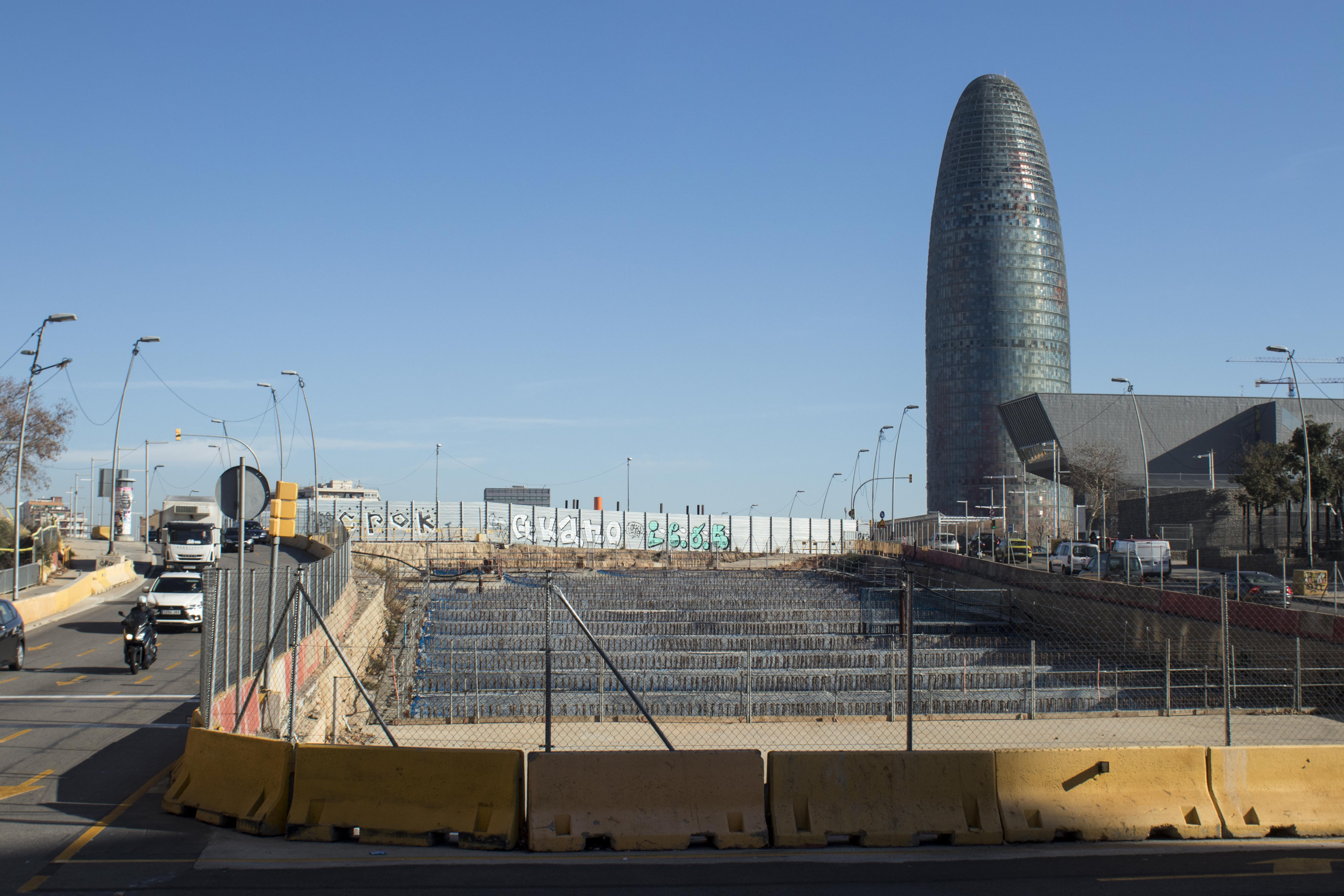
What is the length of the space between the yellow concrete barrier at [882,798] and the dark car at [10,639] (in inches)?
711

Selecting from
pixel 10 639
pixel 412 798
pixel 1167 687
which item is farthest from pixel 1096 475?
pixel 412 798

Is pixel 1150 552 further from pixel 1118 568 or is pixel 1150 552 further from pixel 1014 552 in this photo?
pixel 1014 552

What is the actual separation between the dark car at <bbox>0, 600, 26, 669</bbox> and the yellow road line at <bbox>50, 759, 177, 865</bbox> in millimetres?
10936

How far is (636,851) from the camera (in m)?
9.18

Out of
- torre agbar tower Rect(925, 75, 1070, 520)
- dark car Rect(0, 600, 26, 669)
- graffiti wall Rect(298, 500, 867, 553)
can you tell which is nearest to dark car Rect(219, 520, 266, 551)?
graffiti wall Rect(298, 500, 867, 553)

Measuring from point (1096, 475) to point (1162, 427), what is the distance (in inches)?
1286

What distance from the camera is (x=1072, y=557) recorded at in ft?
141

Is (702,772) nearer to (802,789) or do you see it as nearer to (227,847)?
(802,789)

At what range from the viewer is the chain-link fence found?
48.4 feet

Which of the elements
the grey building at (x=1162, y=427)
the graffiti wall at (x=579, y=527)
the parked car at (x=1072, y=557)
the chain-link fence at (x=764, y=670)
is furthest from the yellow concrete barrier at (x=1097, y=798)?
the grey building at (x=1162, y=427)

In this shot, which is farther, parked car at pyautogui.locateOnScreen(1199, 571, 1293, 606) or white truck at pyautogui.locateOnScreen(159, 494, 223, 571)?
white truck at pyautogui.locateOnScreen(159, 494, 223, 571)

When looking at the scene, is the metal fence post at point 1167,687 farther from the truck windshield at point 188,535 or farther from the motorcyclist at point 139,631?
the truck windshield at point 188,535

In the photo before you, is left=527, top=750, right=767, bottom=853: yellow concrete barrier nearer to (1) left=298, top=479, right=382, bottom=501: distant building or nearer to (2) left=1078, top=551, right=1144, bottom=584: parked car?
(2) left=1078, top=551, right=1144, bottom=584: parked car

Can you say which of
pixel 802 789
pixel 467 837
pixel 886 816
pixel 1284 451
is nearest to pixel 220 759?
pixel 467 837
